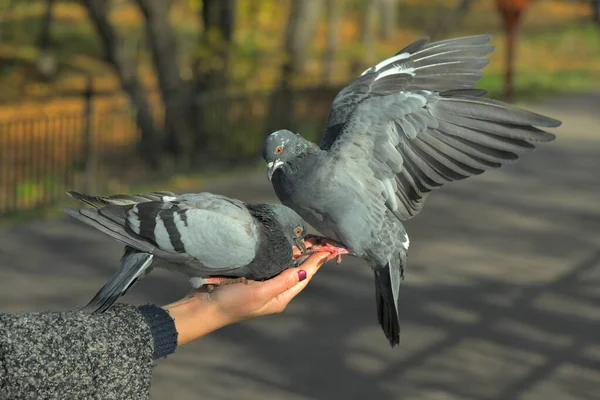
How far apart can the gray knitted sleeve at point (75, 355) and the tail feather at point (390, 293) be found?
1332 millimetres

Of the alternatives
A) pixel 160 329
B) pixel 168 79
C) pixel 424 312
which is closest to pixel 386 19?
pixel 168 79

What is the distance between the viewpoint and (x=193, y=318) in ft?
10.5

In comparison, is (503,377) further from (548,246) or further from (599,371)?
(548,246)

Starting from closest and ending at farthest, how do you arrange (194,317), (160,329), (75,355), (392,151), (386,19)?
1. (75,355)
2. (160,329)
3. (194,317)
4. (392,151)
5. (386,19)

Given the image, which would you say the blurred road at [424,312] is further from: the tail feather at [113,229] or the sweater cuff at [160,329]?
the sweater cuff at [160,329]

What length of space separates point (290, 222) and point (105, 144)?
9.38m

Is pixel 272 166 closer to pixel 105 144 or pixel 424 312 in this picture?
pixel 424 312

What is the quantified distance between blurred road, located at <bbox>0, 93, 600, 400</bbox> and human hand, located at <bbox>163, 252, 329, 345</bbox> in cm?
276

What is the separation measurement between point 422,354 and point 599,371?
125cm

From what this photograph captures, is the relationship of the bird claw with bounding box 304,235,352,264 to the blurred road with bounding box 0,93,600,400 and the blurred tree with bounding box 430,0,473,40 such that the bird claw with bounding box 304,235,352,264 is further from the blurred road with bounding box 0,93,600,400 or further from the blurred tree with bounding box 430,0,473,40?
the blurred tree with bounding box 430,0,473,40

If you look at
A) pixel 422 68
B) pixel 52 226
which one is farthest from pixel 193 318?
pixel 52 226

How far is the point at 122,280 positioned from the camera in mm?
3080

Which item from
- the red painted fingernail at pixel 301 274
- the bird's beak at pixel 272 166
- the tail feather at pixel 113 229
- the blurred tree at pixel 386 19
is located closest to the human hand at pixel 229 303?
the red painted fingernail at pixel 301 274

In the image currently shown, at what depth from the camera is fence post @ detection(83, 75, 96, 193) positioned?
34.8 ft
